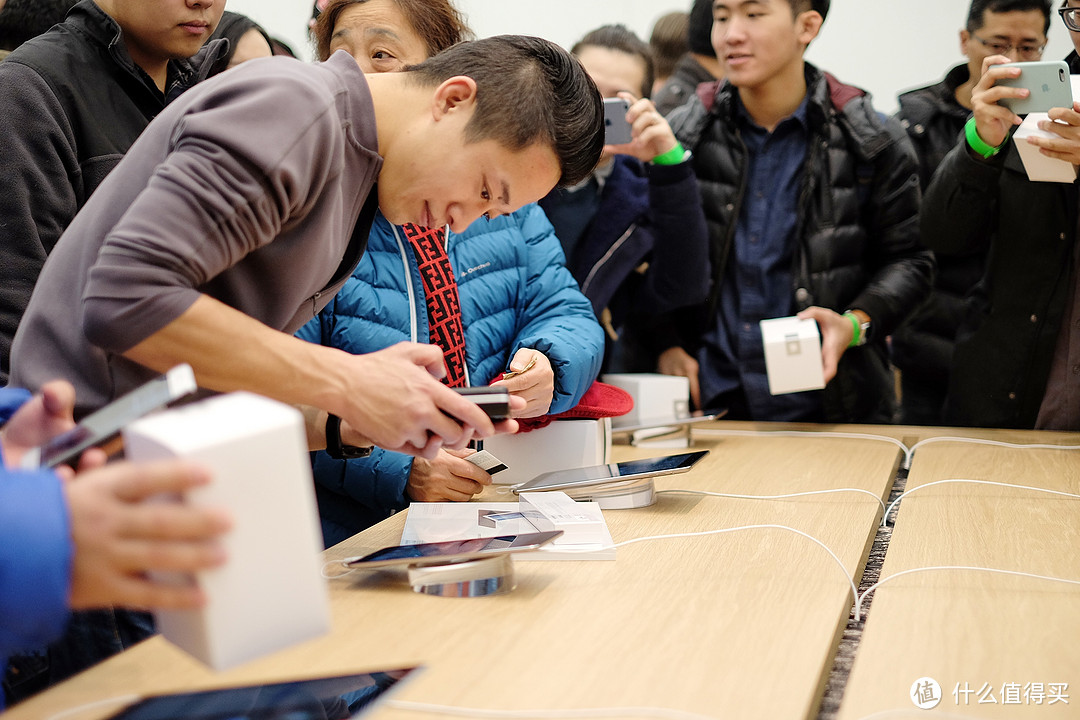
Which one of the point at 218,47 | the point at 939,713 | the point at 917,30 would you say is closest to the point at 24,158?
the point at 218,47

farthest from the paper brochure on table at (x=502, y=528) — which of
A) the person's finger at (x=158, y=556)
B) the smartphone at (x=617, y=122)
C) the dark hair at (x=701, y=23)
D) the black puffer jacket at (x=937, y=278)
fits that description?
the black puffer jacket at (x=937, y=278)

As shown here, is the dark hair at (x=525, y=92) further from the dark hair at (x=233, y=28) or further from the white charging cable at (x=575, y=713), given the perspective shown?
the dark hair at (x=233, y=28)

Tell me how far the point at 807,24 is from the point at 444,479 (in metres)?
1.45

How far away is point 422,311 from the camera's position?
157 centimetres

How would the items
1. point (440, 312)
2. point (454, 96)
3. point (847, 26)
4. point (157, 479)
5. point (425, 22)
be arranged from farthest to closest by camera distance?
point (847, 26), point (425, 22), point (440, 312), point (454, 96), point (157, 479)

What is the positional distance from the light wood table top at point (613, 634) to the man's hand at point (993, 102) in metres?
0.98

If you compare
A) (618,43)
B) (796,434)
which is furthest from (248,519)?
(618,43)

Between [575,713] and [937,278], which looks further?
[937,278]

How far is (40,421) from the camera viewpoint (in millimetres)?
832

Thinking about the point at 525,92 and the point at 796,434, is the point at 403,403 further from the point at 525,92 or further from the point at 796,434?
the point at 796,434

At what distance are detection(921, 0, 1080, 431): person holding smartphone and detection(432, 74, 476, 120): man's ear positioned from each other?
1.23 metres

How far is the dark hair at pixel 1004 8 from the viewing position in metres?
2.51

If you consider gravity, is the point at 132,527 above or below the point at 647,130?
below

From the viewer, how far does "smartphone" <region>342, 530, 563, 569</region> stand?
3.48ft
